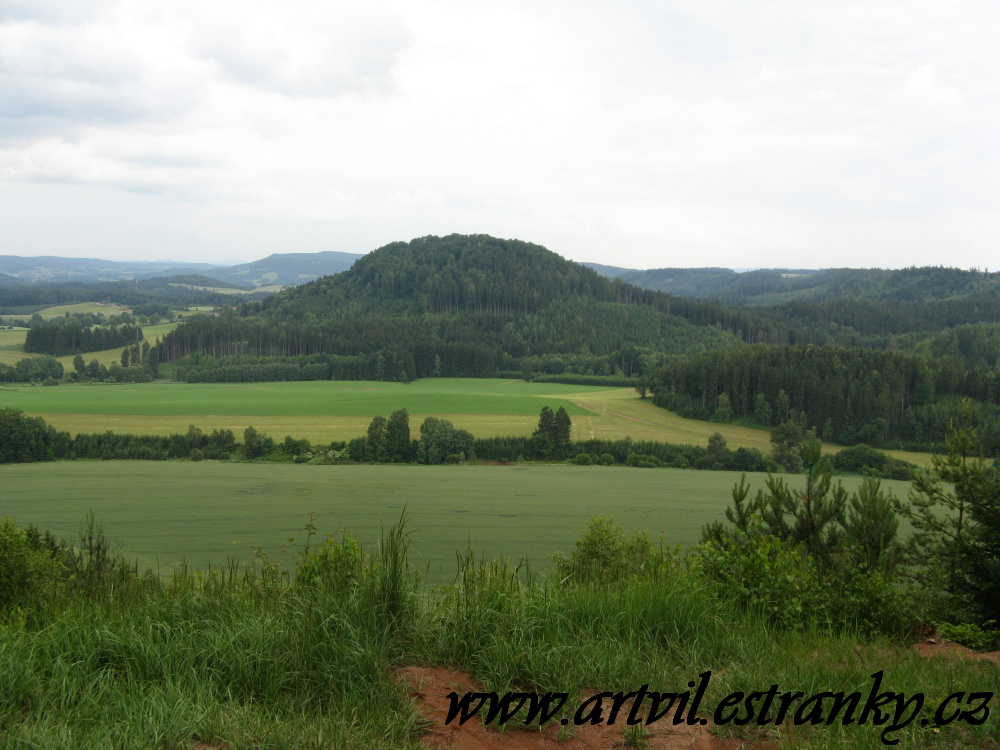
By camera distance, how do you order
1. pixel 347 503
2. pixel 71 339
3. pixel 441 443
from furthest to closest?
pixel 71 339
pixel 441 443
pixel 347 503

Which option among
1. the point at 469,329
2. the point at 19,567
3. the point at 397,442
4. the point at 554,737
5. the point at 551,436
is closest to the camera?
the point at 554,737

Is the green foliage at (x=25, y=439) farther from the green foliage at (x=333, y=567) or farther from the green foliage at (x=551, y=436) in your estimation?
the green foliage at (x=333, y=567)

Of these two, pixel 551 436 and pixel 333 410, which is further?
pixel 333 410

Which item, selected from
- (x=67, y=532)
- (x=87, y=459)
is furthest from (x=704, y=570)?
(x=87, y=459)

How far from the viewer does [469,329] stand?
15888 cm

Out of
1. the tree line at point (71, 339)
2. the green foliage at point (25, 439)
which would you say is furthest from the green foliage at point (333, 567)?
the tree line at point (71, 339)

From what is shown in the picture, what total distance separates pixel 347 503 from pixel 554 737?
3906 centimetres

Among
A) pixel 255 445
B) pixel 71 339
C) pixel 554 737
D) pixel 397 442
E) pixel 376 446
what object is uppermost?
pixel 554 737

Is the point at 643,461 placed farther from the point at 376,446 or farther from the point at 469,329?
the point at 469,329

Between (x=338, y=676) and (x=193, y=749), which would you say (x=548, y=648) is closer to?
(x=338, y=676)

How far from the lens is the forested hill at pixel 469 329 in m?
134

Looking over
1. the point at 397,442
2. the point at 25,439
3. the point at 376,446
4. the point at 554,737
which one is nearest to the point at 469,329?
the point at 397,442

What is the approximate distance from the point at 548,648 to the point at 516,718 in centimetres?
75

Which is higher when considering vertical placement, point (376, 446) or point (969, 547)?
point (969, 547)
